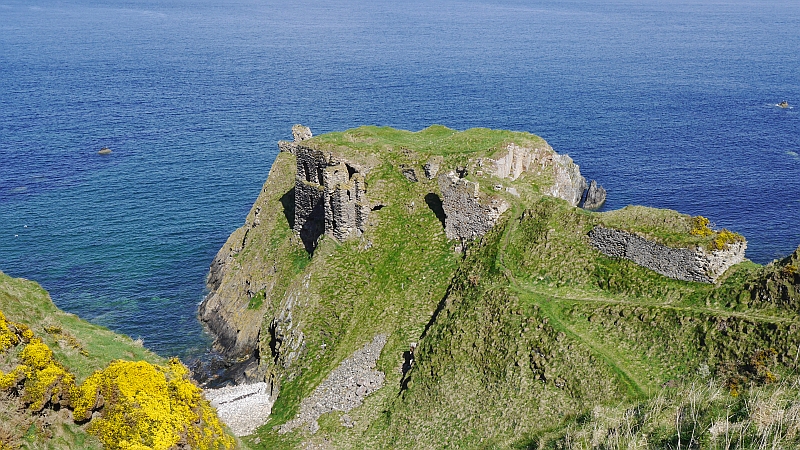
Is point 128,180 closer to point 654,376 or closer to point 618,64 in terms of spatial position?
point 654,376

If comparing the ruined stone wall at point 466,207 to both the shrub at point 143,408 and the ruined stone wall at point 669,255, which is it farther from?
the shrub at point 143,408

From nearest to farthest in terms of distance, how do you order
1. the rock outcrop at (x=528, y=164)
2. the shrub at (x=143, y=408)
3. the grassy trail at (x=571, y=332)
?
1. the shrub at (x=143, y=408)
2. the grassy trail at (x=571, y=332)
3. the rock outcrop at (x=528, y=164)

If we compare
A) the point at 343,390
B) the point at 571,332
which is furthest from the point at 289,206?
the point at 571,332

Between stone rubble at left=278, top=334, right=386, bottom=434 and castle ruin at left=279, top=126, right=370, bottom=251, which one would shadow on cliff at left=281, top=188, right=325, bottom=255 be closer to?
castle ruin at left=279, top=126, right=370, bottom=251

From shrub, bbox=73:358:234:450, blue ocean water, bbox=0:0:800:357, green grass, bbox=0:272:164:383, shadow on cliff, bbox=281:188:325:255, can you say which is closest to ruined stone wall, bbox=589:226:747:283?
shadow on cliff, bbox=281:188:325:255

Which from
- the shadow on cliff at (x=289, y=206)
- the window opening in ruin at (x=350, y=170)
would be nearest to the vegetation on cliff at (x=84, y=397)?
the window opening in ruin at (x=350, y=170)

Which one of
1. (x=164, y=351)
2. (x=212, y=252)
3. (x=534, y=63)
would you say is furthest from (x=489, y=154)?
(x=534, y=63)
